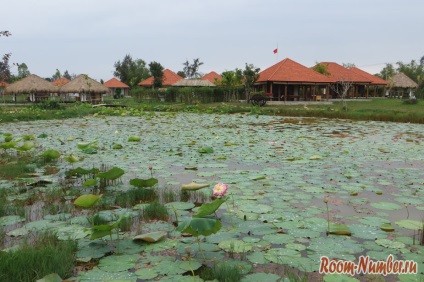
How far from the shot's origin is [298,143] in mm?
6754

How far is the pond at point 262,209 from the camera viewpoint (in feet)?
6.60

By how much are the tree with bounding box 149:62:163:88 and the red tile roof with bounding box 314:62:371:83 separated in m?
16.6

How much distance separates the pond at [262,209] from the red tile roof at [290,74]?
64.4 ft

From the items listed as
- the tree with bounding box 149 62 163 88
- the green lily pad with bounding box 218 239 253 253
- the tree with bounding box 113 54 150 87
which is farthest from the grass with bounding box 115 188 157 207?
the tree with bounding box 113 54 150 87

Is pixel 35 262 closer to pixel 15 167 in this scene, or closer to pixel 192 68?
pixel 15 167

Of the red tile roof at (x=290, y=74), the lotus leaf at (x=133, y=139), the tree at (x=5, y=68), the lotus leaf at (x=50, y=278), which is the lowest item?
the lotus leaf at (x=50, y=278)

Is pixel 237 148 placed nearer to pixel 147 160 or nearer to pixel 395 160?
pixel 147 160

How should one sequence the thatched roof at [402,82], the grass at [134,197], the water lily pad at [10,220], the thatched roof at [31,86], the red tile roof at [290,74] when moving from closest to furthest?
the water lily pad at [10,220], the grass at [134,197], the red tile roof at [290,74], the thatched roof at [31,86], the thatched roof at [402,82]

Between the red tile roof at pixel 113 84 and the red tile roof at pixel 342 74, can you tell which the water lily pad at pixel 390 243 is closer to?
the red tile roof at pixel 342 74

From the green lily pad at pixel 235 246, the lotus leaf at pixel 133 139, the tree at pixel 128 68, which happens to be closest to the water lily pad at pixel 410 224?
the green lily pad at pixel 235 246

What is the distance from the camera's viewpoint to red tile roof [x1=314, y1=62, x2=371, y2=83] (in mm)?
31031

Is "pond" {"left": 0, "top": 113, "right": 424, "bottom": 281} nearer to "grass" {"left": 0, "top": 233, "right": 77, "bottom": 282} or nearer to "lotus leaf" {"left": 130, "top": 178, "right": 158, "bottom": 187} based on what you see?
"grass" {"left": 0, "top": 233, "right": 77, "bottom": 282}

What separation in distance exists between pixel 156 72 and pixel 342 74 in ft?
60.2

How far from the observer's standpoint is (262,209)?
113 inches
